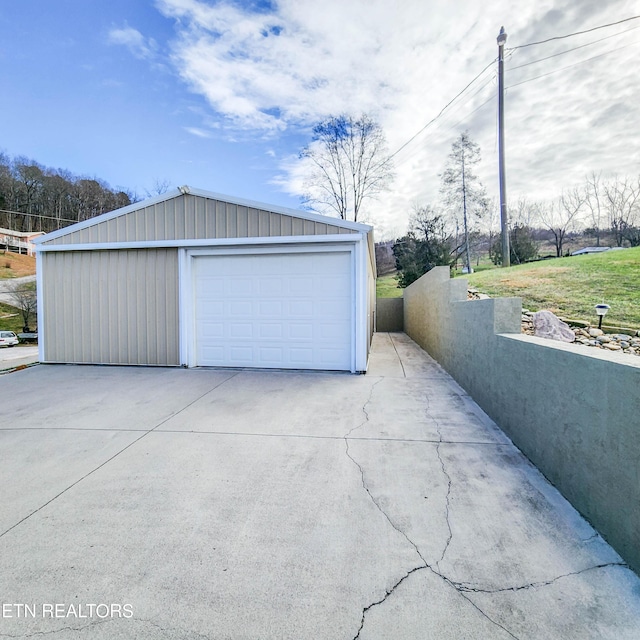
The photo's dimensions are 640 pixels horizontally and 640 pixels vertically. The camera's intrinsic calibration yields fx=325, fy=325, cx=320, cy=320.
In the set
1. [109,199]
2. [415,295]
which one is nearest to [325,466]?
[415,295]

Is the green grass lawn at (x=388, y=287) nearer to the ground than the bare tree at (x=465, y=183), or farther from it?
nearer to the ground

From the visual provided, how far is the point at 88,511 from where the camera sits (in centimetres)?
202

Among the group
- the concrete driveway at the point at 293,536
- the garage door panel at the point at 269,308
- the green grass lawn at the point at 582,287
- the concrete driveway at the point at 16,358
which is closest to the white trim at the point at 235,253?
the garage door panel at the point at 269,308

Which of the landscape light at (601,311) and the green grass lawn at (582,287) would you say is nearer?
the landscape light at (601,311)

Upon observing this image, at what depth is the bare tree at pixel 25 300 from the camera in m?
21.2

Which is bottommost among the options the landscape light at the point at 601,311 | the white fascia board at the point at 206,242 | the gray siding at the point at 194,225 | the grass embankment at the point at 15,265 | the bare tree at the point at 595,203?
the landscape light at the point at 601,311

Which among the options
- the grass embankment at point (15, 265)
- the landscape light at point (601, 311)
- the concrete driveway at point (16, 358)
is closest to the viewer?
the landscape light at point (601, 311)

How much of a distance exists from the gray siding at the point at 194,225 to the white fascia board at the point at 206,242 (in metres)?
0.07

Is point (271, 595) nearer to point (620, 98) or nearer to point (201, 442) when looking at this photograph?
point (201, 442)

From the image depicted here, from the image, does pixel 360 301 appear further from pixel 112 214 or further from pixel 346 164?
pixel 346 164

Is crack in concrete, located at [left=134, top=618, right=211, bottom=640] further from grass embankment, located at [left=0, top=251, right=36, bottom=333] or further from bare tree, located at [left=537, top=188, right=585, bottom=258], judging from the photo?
grass embankment, located at [left=0, top=251, right=36, bottom=333]

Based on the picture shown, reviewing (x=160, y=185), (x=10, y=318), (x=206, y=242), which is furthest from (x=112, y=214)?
(x=10, y=318)

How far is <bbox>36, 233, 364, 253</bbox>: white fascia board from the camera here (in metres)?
5.66

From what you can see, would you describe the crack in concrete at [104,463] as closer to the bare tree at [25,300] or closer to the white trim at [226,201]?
the white trim at [226,201]
